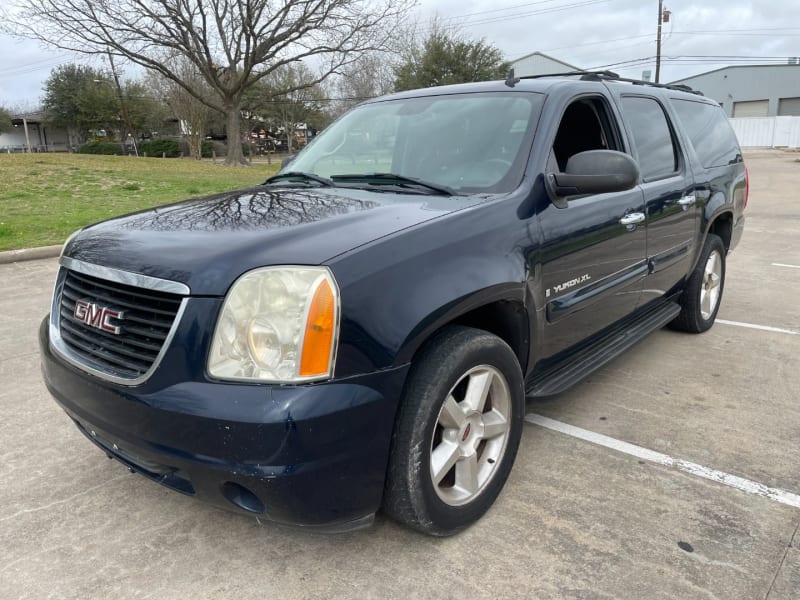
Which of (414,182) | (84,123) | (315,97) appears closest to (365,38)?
(315,97)

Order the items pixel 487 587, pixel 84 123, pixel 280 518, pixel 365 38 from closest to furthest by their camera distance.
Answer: pixel 280 518 < pixel 487 587 < pixel 365 38 < pixel 84 123

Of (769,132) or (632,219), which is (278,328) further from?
(769,132)

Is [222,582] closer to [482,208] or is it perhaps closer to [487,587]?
[487,587]

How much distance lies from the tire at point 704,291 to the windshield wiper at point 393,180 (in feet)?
8.80

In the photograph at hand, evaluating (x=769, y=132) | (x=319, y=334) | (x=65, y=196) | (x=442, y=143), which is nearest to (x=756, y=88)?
(x=769, y=132)

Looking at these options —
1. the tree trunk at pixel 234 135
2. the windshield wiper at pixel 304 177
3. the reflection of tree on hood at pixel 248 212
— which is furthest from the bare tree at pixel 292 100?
the reflection of tree on hood at pixel 248 212

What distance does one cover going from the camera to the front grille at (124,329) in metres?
1.99

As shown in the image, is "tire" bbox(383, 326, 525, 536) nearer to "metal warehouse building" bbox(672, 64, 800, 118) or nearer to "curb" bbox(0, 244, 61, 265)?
"curb" bbox(0, 244, 61, 265)

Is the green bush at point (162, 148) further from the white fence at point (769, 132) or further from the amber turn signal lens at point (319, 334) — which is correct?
the amber turn signal lens at point (319, 334)

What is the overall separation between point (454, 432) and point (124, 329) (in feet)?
4.01

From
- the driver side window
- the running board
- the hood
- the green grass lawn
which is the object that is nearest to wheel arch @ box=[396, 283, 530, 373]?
the running board

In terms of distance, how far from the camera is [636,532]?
2416 mm

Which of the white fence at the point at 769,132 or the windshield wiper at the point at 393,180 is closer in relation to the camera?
the windshield wiper at the point at 393,180

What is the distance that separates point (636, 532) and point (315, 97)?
4531cm
